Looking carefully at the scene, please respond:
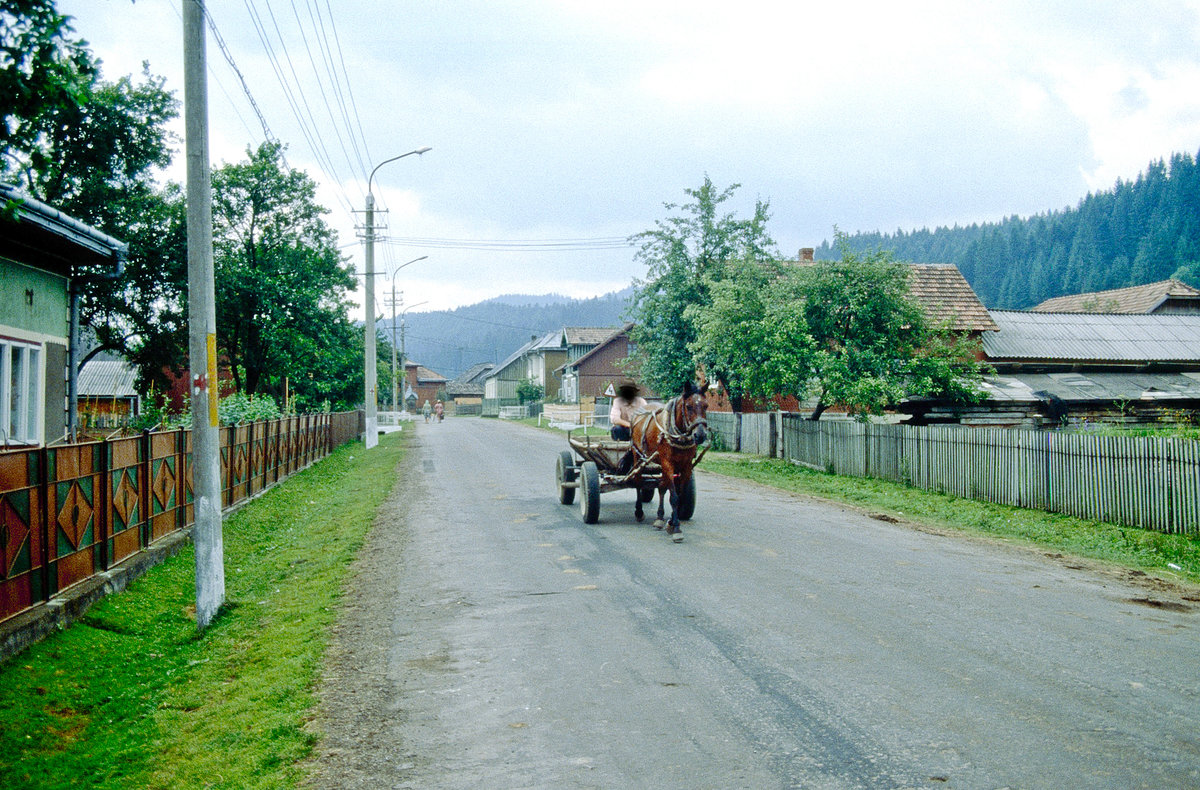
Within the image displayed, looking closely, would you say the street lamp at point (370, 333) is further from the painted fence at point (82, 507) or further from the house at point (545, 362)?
the house at point (545, 362)

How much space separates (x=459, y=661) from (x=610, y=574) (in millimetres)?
3041

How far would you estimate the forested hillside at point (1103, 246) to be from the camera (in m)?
108

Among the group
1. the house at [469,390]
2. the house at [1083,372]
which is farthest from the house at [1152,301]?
the house at [469,390]

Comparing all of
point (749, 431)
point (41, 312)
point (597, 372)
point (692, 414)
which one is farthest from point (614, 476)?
point (597, 372)

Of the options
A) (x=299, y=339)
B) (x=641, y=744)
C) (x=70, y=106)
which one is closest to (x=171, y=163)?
(x=299, y=339)

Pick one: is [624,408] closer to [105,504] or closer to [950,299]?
[105,504]

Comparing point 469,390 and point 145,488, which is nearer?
point 145,488

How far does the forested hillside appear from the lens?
108 meters

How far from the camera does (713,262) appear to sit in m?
33.2

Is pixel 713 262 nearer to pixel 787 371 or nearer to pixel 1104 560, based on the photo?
pixel 787 371

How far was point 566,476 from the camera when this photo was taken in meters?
14.4

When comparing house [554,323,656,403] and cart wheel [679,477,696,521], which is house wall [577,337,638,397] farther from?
cart wheel [679,477,696,521]

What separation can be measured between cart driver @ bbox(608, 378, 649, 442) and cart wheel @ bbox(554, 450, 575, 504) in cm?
95

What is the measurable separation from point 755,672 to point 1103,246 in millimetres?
142867
